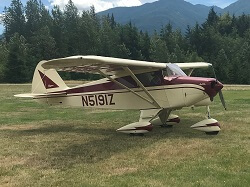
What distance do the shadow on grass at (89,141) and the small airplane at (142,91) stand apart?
1.47 feet

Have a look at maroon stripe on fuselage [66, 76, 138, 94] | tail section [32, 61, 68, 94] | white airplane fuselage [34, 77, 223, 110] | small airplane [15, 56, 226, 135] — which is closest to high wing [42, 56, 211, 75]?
small airplane [15, 56, 226, 135]

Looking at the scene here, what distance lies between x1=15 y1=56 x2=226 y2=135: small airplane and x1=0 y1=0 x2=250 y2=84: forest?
4611 cm

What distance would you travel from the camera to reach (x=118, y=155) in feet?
25.3

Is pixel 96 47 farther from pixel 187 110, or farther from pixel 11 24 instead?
pixel 187 110

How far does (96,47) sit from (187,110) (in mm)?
69787

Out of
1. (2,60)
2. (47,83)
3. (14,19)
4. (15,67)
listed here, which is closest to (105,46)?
(2,60)

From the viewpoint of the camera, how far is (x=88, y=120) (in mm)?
13477

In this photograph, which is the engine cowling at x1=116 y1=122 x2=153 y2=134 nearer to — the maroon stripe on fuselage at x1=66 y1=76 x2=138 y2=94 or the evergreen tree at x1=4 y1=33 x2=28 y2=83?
the maroon stripe on fuselage at x1=66 y1=76 x2=138 y2=94

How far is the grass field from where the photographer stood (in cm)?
597

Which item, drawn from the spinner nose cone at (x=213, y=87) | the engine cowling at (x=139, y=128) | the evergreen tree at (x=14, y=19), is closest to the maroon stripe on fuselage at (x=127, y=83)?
the spinner nose cone at (x=213, y=87)

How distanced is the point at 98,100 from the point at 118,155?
3.84 m

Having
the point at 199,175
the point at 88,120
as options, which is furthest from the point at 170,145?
the point at 88,120

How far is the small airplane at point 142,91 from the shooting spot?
31.7 feet

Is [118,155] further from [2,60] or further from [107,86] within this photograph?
[2,60]
